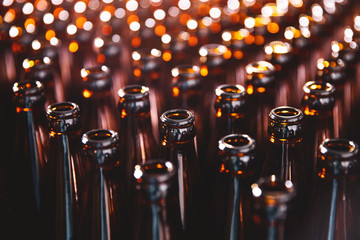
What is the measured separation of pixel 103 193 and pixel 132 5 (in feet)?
4.77

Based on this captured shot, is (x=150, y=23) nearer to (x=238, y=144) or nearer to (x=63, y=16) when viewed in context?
(x=63, y=16)

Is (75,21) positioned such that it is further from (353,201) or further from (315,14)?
(353,201)

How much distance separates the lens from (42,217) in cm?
107

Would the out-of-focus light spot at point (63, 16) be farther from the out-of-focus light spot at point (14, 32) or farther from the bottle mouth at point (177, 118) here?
the bottle mouth at point (177, 118)

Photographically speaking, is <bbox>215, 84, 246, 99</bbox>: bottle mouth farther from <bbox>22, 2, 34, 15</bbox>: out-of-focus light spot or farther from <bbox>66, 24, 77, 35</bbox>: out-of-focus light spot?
<bbox>22, 2, 34, 15</bbox>: out-of-focus light spot

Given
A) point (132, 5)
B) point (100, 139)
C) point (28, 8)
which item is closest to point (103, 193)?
point (100, 139)

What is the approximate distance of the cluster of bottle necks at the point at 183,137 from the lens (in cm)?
75

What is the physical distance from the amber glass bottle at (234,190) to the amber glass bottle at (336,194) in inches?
4.8

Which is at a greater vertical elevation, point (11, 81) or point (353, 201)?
point (11, 81)

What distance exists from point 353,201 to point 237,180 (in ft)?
0.69

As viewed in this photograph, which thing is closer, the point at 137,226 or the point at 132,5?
the point at 137,226

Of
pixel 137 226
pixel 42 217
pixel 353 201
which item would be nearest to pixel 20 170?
pixel 42 217

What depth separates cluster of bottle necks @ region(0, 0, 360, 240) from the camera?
2.45ft

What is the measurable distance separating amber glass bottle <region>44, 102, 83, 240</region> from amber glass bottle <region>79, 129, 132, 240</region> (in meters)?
0.07
